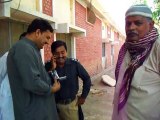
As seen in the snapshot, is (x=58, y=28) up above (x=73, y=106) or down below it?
above

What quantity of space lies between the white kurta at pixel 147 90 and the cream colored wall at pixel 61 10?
5861mm

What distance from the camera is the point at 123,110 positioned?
2361 mm

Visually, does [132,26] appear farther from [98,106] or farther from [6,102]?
[98,106]

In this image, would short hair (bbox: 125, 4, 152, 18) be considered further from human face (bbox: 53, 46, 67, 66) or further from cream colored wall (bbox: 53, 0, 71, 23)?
cream colored wall (bbox: 53, 0, 71, 23)

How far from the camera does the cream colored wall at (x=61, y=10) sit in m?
8.41

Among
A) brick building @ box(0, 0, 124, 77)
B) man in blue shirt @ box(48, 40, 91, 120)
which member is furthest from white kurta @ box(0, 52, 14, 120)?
brick building @ box(0, 0, 124, 77)

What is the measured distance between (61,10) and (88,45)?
4.87 m

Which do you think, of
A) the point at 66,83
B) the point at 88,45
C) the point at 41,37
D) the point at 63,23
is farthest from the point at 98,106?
the point at 41,37

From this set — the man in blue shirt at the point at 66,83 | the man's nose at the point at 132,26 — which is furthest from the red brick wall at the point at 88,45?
the man's nose at the point at 132,26

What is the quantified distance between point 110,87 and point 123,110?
10.8 meters

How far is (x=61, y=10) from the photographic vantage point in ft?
29.8

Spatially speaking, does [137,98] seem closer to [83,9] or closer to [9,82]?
[9,82]

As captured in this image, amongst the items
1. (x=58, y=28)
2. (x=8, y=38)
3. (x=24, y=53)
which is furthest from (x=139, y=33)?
(x=58, y=28)

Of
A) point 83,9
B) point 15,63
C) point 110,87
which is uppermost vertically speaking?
point 83,9
